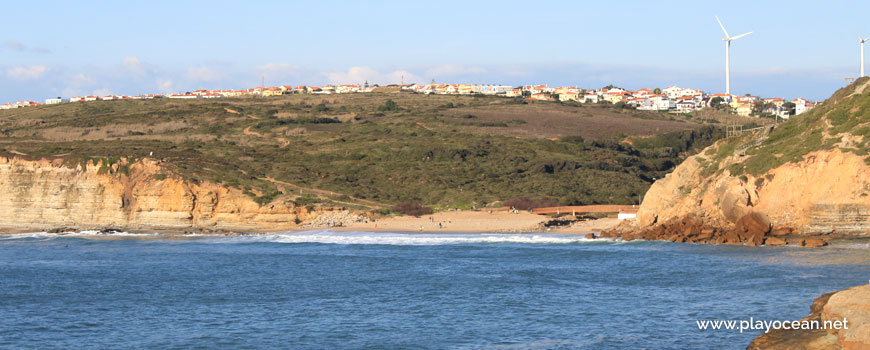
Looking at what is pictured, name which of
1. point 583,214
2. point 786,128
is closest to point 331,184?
point 583,214

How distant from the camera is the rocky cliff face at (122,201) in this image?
6159cm

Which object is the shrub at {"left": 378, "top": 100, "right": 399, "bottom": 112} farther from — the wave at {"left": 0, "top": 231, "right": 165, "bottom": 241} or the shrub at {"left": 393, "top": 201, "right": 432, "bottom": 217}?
the wave at {"left": 0, "top": 231, "right": 165, "bottom": 241}

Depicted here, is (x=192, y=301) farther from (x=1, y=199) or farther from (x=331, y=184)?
(x=1, y=199)

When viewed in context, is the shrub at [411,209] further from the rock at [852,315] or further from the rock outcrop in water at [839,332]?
the rock at [852,315]

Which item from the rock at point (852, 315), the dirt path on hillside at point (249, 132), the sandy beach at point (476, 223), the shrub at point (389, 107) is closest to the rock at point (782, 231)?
the sandy beach at point (476, 223)

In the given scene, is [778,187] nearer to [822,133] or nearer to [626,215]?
[822,133]

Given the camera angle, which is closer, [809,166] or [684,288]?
[684,288]

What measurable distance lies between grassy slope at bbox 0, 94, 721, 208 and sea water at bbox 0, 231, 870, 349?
18.1 meters

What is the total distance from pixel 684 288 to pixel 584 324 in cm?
734

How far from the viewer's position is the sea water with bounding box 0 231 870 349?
26047 millimetres

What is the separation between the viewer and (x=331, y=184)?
69.6 metres

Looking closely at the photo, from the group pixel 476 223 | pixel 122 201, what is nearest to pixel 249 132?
pixel 122 201

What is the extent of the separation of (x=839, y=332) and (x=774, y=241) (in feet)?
87.2

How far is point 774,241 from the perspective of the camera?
42594 millimetres
